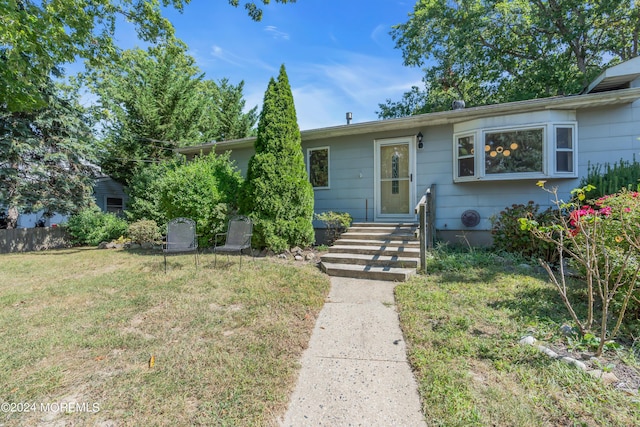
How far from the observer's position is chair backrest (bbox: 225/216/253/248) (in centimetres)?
608

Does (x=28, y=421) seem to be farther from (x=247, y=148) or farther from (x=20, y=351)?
A: (x=247, y=148)

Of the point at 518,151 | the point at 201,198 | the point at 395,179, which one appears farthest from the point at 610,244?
the point at 201,198

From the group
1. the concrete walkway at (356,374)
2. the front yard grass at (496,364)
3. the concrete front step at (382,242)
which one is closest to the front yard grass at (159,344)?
the concrete walkway at (356,374)

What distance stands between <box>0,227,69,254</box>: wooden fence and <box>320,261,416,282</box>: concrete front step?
10.8 meters

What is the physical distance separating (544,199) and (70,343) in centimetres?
820

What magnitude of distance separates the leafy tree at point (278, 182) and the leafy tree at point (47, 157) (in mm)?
7924

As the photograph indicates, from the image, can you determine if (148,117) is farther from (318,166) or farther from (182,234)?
(182,234)

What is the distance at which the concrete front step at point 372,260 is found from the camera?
16.9 feet

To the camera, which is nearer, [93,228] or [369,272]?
[369,272]

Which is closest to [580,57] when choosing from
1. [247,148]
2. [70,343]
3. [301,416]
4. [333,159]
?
[333,159]

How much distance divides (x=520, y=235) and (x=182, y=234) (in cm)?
681

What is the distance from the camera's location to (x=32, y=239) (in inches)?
401

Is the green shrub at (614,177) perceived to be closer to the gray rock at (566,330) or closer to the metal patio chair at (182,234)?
the gray rock at (566,330)

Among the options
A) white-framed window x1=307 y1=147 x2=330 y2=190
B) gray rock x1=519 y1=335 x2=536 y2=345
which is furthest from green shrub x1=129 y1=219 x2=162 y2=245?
gray rock x1=519 y1=335 x2=536 y2=345
